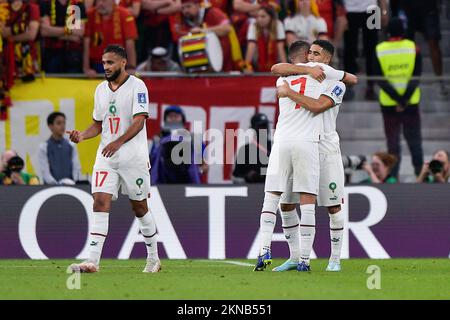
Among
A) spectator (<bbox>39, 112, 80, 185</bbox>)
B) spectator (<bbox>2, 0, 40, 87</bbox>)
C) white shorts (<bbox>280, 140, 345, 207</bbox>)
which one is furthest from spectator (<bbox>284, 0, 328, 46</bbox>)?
white shorts (<bbox>280, 140, 345, 207</bbox>)

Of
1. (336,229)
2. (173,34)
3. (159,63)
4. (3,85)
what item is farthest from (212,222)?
(336,229)

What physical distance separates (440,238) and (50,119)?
18.3ft

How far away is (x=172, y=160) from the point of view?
17906mm

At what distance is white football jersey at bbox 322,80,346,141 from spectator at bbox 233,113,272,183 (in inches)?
166

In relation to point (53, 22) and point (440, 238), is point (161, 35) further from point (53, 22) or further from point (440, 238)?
point (440, 238)

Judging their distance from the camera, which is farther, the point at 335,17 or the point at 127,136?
the point at 335,17

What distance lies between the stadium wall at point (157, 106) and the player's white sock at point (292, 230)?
4389 mm

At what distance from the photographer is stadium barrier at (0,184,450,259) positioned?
17453 millimetres

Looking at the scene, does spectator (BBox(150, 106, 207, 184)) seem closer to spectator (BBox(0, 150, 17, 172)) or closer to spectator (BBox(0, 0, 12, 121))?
spectator (BBox(0, 150, 17, 172))

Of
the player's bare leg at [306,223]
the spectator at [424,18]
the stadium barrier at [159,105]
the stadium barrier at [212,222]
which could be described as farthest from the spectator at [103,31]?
the player's bare leg at [306,223]

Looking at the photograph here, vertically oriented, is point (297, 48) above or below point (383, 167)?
above

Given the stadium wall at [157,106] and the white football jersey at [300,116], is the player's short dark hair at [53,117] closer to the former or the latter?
the stadium wall at [157,106]

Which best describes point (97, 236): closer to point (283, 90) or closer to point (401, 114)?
point (283, 90)

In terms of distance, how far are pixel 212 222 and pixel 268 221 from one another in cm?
457
